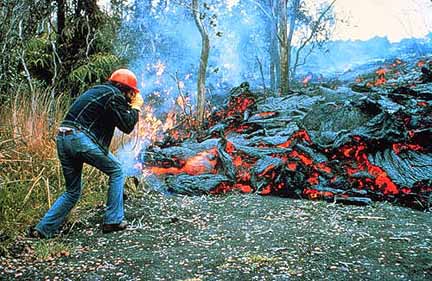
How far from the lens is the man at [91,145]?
4.29 meters

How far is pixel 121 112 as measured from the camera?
14.5 ft

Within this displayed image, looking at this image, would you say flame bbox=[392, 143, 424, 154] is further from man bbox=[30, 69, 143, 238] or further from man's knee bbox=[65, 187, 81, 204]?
man's knee bbox=[65, 187, 81, 204]

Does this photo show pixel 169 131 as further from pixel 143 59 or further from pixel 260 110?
pixel 143 59

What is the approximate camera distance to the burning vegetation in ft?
19.6

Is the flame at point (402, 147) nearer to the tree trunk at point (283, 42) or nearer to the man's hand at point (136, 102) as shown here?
the man's hand at point (136, 102)

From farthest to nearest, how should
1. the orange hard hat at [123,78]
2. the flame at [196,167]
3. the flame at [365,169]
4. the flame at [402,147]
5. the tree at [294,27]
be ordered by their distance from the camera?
the tree at [294,27], the flame at [196,167], the flame at [402,147], the flame at [365,169], the orange hard hat at [123,78]

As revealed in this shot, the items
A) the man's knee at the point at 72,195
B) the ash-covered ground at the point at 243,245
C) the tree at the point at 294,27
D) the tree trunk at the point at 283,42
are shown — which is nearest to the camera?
the ash-covered ground at the point at 243,245

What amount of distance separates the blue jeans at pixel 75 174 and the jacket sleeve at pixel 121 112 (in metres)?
0.32

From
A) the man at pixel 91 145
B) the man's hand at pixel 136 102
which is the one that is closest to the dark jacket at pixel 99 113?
the man at pixel 91 145

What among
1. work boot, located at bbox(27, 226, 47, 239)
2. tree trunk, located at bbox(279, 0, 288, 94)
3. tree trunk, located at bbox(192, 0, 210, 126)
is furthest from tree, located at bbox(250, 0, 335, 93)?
work boot, located at bbox(27, 226, 47, 239)

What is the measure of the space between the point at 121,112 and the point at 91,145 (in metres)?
0.43

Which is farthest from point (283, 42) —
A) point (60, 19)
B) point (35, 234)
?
point (35, 234)

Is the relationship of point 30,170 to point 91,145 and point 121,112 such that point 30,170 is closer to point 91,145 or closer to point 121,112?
point 91,145

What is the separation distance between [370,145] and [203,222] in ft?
9.64
